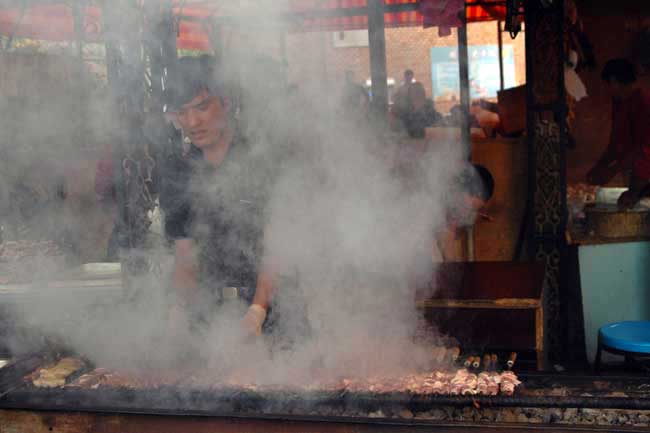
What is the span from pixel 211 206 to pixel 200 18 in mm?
1711

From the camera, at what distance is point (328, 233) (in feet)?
13.0

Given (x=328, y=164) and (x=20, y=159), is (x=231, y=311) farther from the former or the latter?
(x=20, y=159)

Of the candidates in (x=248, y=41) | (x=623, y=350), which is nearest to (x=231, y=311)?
(x=248, y=41)

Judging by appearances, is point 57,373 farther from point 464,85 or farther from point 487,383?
point 464,85

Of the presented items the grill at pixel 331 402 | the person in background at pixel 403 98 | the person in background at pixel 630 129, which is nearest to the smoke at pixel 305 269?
the grill at pixel 331 402

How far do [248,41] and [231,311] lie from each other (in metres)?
1.46

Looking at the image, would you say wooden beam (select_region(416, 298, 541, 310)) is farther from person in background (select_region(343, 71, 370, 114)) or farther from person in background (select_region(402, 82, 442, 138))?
person in background (select_region(402, 82, 442, 138))

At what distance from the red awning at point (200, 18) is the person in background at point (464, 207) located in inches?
58.5

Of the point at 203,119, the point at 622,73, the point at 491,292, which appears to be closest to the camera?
the point at 203,119

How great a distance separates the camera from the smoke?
347 cm

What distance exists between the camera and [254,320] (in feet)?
10.4

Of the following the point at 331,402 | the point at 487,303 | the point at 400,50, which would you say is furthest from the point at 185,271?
the point at 400,50

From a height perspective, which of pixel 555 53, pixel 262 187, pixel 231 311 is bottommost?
pixel 231 311

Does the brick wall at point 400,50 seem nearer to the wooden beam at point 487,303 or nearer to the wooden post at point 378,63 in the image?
the wooden post at point 378,63
